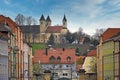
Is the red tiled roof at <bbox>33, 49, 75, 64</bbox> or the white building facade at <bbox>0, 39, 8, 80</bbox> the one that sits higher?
the red tiled roof at <bbox>33, 49, 75, 64</bbox>

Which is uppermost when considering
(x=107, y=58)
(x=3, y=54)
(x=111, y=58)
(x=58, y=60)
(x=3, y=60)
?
(x=58, y=60)

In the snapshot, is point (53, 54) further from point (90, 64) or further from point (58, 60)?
point (90, 64)

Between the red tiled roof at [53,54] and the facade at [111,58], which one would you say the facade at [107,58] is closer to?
the facade at [111,58]

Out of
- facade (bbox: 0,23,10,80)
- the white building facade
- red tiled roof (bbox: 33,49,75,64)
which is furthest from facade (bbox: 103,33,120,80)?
red tiled roof (bbox: 33,49,75,64)

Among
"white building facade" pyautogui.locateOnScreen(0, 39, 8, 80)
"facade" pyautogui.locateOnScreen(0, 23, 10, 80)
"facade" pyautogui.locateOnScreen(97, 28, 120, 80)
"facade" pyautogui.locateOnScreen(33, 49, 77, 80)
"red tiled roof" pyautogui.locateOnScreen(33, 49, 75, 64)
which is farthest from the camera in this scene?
"facade" pyautogui.locateOnScreen(33, 49, 77, 80)

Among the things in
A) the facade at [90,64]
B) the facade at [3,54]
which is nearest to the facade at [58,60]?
the facade at [90,64]

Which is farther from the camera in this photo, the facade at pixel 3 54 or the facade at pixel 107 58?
the facade at pixel 107 58

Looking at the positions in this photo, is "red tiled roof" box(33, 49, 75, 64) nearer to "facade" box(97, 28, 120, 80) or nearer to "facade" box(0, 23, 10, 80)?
"facade" box(97, 28, 120, 80)

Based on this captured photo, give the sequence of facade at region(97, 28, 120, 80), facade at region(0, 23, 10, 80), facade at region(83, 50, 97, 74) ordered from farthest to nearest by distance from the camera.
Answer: facade at region(83, 50, 97, 74)
facade at region(97, 28, 120, 80)
facade at region(0, 23, 10, 80)

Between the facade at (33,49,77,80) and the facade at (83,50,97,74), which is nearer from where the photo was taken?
the facade at (83,50,97,74)

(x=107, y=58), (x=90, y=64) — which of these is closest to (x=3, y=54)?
(x=107, y=58)

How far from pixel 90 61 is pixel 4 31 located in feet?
262

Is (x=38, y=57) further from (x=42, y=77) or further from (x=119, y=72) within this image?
(x=119, y=72)

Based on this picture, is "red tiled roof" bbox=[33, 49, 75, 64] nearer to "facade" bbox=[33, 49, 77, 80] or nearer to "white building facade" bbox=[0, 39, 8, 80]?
"facade" bbox=[33, 49, 77, 80]
